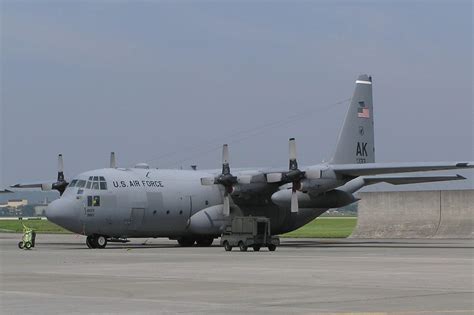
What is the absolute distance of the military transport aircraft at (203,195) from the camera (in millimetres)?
43656

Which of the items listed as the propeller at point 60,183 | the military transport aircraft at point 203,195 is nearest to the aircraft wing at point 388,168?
the military transport aircraft at point 203,195

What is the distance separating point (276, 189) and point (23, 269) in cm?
2342

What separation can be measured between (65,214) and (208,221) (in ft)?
25.4

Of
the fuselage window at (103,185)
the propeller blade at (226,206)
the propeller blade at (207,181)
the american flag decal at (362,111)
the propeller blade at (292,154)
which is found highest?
the american flag decal at (362,111)

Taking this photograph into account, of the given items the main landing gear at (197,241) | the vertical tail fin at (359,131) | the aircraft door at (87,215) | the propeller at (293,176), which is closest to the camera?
the aircraft door at (87,215)

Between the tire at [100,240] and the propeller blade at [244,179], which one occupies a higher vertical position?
the propeller blade at [244,179]

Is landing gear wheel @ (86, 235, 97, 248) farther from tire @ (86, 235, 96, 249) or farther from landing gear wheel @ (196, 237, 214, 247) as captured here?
landing gear wheel @ (196, 237, 214, 247)

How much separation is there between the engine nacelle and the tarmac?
610 inches

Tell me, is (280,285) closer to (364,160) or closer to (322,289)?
(322,289)

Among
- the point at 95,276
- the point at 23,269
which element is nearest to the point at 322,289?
the point at 95,276

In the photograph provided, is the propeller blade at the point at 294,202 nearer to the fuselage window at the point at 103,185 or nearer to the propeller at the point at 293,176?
the propeller at the point at 293,176

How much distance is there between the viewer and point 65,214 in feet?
141

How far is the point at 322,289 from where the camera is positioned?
63.3 feet

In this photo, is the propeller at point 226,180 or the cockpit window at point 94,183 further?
the propeller at point 226,180
